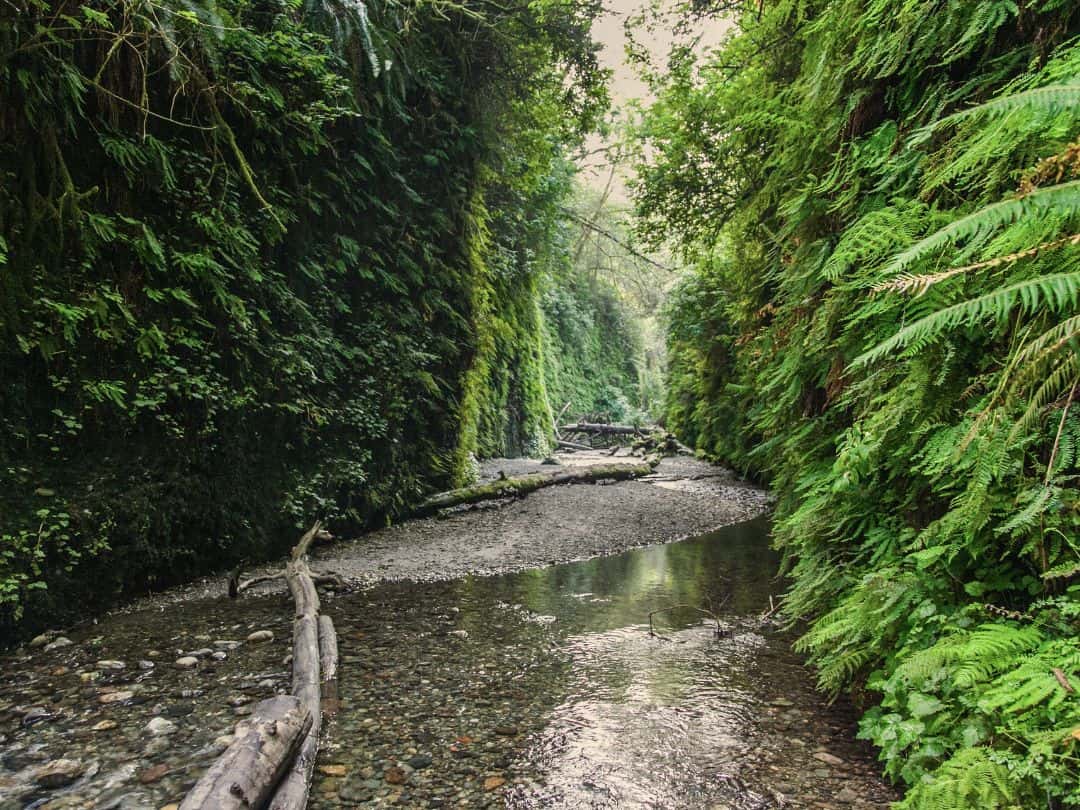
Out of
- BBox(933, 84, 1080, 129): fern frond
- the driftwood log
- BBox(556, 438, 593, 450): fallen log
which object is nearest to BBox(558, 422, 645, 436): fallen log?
BBox(556, 438, 593, 450): fallen log

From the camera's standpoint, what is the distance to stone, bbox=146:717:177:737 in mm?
2799

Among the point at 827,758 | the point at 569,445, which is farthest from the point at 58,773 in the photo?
the point at 569,445

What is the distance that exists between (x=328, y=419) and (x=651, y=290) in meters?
27.5

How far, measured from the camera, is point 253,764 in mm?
2111

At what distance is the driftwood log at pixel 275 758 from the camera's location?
195 cm

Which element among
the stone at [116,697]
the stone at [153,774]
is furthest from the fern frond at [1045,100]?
the stone at [116,697]

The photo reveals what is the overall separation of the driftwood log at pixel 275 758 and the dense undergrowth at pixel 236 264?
85.3 inches

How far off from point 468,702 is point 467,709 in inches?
3.2

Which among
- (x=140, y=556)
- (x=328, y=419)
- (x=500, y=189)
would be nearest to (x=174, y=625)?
(x=140, y=556)

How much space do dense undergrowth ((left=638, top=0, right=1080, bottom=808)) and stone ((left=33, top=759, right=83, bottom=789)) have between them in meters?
3.48

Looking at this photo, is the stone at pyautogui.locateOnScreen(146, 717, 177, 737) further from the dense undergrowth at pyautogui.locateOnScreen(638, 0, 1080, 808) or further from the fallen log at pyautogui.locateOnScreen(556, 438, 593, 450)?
the fallen log at pyautogui.locateOnScreen(556, 438, 593, 450)

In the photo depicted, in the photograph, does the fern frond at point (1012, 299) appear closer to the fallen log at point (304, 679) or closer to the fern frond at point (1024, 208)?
the fern frond at point (1024, 208)

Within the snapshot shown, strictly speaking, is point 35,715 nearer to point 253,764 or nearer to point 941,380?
point 253,764

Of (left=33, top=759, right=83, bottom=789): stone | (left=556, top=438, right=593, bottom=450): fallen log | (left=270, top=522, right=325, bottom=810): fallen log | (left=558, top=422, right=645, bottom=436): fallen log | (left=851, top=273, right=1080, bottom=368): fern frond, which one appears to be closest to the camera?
(left=851, top=273, right=1080, bottom=368): fern frond
